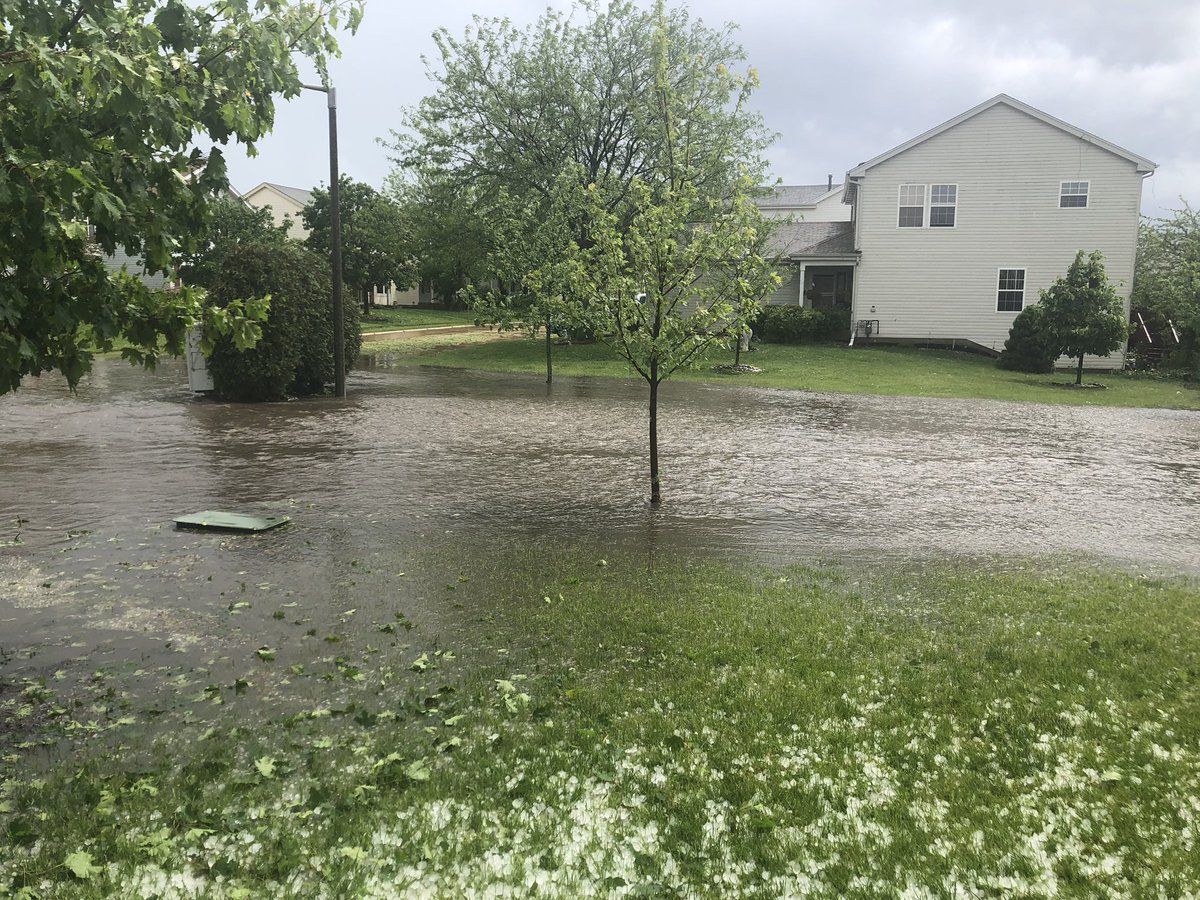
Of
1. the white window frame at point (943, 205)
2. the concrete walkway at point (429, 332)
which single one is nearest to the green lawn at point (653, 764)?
the white window frame at point (943, 205)

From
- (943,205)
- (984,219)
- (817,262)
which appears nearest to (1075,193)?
(984,219)

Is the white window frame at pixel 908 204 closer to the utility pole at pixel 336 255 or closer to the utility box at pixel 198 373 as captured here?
the utility pole at pixel 336 255

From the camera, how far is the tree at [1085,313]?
82.4 feet

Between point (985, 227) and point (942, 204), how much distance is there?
5.63 feet

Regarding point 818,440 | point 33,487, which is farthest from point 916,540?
point 33,487

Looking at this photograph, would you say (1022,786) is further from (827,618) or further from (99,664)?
(99,664)

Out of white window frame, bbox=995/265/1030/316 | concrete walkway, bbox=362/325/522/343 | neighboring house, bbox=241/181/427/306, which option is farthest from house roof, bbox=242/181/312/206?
white window frame, bbox=995/265/1030/316

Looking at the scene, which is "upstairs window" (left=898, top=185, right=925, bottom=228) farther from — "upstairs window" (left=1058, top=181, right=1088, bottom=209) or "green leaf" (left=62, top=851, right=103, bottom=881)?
"green leaf" (left=62, top=851, right=103, bottom=881)

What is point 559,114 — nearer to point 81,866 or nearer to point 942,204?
point 942,204

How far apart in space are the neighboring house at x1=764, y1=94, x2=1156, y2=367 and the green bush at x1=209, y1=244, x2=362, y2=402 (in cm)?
1900

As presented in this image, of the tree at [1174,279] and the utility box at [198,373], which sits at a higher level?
the tree at [1174,279]

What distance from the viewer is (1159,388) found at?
25688 millimetres

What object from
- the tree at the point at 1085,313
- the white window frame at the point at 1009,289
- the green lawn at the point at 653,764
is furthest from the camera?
the white window frame at the point at 1009,289

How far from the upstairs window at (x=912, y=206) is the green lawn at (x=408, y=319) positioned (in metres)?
19.4
